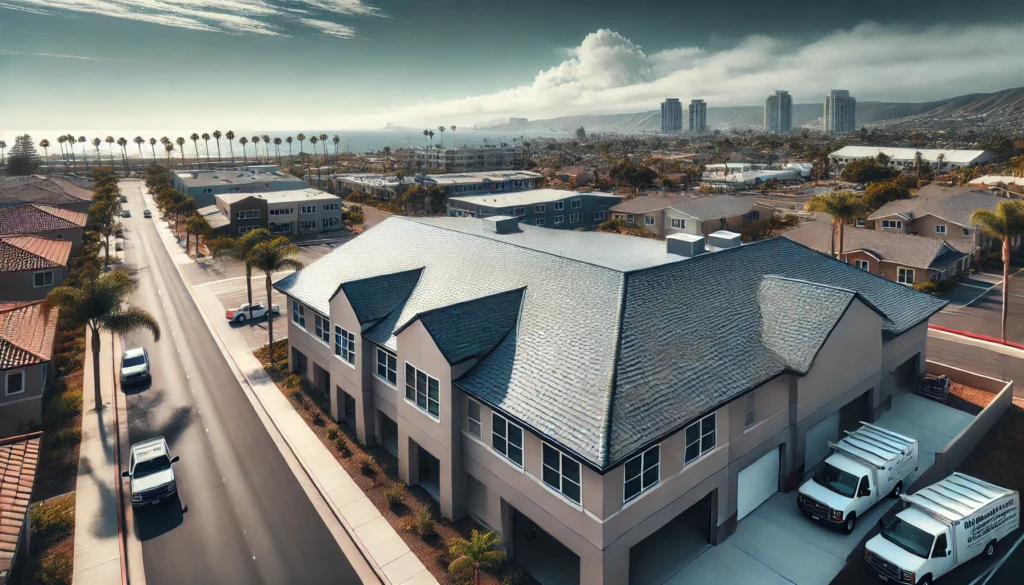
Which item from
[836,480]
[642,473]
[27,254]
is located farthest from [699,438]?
[27,254]

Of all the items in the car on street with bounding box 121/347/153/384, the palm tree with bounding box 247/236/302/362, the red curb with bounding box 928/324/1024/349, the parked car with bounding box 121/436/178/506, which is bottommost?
the parked car with bounding box 121/436/178/506

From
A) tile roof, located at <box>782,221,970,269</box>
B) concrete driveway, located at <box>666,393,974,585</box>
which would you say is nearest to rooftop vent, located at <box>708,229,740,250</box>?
concrete driveway, located at <box>666,393,974,585</box>

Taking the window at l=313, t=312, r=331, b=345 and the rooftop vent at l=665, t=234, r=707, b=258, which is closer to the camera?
the rooftop vent at l=665, t=234, r=707, b=258

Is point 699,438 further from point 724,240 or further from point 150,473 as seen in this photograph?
point 150,473

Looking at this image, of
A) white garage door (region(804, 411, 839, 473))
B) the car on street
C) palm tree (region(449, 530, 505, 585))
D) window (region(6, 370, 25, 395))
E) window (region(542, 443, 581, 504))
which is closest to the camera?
palm tree (region(449, 530, 505, 585))

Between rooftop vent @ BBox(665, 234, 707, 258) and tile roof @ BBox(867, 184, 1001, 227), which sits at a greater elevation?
tile roof @ BBox(867, 184, 1001, 227)

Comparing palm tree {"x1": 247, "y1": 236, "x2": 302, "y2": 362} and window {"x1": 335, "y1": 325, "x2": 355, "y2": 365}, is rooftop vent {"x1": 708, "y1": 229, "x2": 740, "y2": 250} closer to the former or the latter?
window {"x1": 335, "y1": 325, "x2": 355, "y2": 365}

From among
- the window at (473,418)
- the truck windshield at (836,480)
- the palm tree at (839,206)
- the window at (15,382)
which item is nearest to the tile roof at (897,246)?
the palm tree at (839,206)
